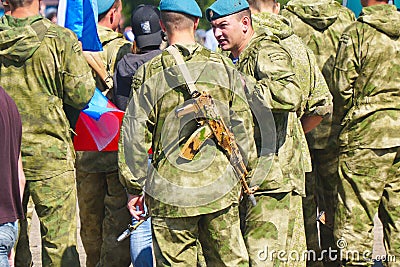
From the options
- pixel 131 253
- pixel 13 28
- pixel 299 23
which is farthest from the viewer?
pixel 299 23

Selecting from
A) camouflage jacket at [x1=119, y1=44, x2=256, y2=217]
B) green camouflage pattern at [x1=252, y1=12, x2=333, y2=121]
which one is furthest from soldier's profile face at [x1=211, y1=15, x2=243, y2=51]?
camouflage jacket at [x1=119, y1=44, x2=256, y2=217]

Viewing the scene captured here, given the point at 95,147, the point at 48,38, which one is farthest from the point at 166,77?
the point at 95,147

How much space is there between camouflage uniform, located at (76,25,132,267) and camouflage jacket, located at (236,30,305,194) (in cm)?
153

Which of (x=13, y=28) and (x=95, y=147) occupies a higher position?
(x=13, y=28)

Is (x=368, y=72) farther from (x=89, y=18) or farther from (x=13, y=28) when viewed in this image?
(x=13, y=28)

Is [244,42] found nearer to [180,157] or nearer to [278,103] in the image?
[278,103]

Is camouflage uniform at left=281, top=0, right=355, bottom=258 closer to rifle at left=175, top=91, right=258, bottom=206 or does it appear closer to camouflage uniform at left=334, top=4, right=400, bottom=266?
camouflage uniform at left=334, top=4, right=400, bottom=266

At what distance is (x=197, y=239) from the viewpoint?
5328 mm

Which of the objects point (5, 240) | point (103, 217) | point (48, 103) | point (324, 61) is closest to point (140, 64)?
point (48, 103)

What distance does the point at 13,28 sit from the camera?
5969 mm

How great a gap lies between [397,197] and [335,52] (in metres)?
1.34

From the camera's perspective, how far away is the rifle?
5.14m

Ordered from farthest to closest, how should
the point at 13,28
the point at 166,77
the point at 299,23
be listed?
1. the point at 299,23
2. the point at 13,28
3. the point at 166,77

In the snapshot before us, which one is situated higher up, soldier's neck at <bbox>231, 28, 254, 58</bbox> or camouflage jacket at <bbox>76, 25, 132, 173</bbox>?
soldier's neck at <bbox>231, 28, 254, 58</bbox>
